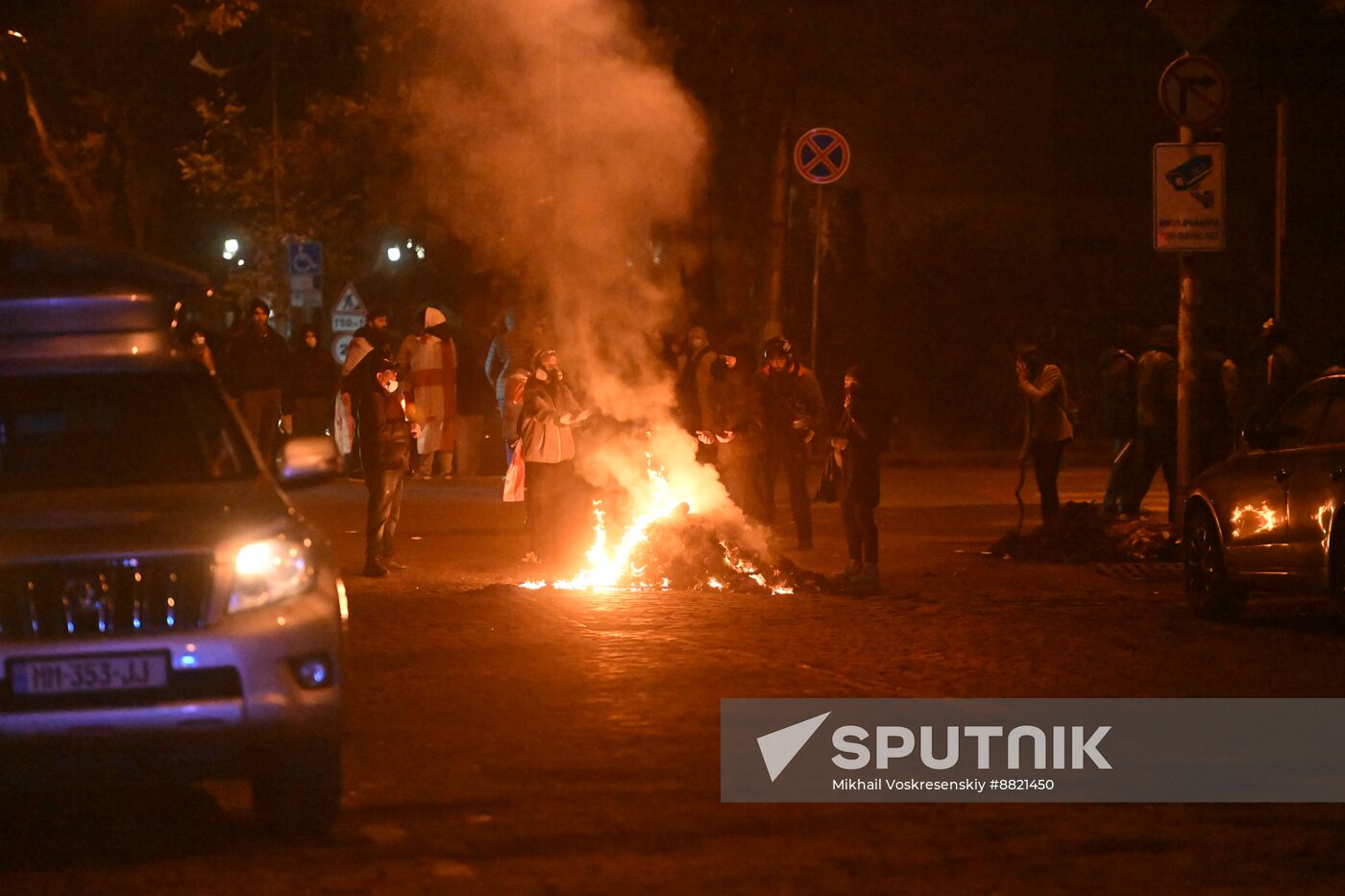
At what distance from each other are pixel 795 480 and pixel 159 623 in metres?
10.7

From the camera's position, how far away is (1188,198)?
49.6 feet

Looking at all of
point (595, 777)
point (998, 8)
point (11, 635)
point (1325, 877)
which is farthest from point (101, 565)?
point (998, 8)

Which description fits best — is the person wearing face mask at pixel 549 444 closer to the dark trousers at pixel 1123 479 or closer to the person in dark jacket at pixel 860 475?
the person in dark jacket at pixel 860 475

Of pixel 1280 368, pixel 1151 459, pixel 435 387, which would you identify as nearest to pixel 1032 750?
pixel 1151 459

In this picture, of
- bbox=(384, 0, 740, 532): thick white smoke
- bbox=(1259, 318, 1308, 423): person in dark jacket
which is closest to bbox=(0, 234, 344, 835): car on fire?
bbox=(384, 0, 740, 532): thick white smoke

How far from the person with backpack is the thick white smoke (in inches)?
128

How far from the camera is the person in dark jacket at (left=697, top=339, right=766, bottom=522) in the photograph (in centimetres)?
1694

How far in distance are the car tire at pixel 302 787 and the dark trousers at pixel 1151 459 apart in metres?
11.2

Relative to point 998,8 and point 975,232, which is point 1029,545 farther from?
point 998,8

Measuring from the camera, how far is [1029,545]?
51.2ft

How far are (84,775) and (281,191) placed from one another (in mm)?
30260

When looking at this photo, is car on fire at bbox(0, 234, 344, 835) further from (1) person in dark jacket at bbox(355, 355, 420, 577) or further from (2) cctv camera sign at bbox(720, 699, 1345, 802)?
(1) person in dark jacket at bbox(355, 355, 420, 577)

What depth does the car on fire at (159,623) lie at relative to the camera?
6.36 meters

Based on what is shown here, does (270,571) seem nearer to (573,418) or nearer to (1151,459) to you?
(573,418)
